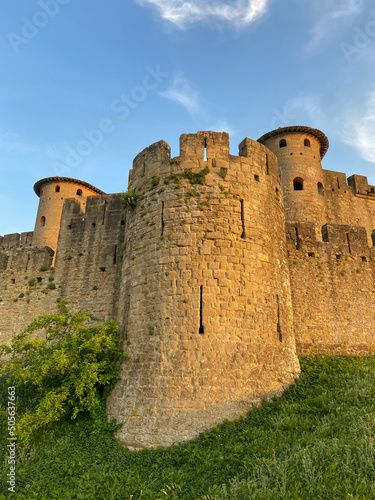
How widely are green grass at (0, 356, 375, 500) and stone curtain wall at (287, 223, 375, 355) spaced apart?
2.57m

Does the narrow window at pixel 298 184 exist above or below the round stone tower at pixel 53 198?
below

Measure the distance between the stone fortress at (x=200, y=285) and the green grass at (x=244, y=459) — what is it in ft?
1.67

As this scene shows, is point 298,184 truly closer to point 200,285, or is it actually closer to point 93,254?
point 93,254

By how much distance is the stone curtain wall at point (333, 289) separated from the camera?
12016 mm

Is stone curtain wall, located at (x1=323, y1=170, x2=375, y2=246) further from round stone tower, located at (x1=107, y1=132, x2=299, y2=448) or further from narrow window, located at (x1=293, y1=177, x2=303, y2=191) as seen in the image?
round stone tower, located at (x1=107, y1=132, x2=299, y2=448)

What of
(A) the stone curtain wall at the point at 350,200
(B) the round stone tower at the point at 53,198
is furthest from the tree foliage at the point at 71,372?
(B) the round stone tower at the point at 53,198

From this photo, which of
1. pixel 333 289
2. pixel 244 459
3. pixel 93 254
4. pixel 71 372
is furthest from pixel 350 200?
pixel 244 459

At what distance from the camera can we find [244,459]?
6.70 meters

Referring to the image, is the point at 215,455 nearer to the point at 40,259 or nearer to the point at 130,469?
the point at 130,469

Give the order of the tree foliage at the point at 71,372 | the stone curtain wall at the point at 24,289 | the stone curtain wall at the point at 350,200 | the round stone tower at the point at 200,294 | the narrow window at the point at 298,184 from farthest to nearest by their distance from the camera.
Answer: the narrow window at the point at 298,184, the stone curtain wall at the point at 350,200, the stone curtain wall at the point at 24,289, the tree foliage at the point at 71,372, the round stone tower at the point at 200,294

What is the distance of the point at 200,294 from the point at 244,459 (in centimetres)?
341

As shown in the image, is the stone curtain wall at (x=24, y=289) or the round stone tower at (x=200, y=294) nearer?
the round stone tower at (x=200, y=294)

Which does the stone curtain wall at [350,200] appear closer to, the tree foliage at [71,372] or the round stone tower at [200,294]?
the round stone tower at [200,294]

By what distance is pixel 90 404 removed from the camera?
894cm
